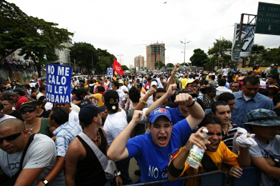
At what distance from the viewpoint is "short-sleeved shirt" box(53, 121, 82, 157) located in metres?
2.10

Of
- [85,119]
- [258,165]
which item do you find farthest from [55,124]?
[258,165]

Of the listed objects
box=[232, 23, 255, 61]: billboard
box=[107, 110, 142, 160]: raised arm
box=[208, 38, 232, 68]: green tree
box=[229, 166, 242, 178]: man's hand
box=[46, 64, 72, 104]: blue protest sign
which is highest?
box=[208, 38, 232, 68]: green tree

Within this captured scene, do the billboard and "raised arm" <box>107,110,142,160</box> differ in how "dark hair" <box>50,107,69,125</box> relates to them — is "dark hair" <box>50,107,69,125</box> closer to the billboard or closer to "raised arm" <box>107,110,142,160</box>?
"raised arm" <box>107,110,142,160</box>

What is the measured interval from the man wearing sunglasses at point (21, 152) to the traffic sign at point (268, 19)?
1549cm

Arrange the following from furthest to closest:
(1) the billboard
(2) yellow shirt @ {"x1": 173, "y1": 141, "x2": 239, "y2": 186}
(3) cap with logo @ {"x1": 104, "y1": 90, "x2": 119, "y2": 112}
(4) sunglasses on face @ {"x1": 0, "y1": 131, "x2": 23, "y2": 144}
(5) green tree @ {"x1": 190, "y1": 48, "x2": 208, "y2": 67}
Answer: (5) green tree @ {"x1": 190, "y1": 48, "x2": 208, "y2": 67} → (1) the billboard → (3) cap with logo @ {"x1": 104, "y1": 90, "x2": 119, "y2": 112} → (2) yellow shirt @ {"x1": 173, "y1": 141, "x2": 239, "y2": 186} → (4) sunglasses on face @ {"x1": 0, "y1": 131, "x2": 23, "y2": 144}

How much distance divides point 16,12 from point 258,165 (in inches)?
1073

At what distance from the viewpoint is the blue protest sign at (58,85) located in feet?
12.0

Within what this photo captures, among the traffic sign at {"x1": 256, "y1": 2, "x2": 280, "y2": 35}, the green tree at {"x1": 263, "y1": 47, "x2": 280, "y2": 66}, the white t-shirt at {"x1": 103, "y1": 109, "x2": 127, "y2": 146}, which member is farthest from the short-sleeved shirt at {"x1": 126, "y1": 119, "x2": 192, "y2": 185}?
the green tree at {"x1": 263, "y1": 47, "x2": 280, "y2": 66}

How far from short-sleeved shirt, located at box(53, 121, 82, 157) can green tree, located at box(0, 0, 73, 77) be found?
23.0 metres

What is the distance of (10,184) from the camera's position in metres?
1.80

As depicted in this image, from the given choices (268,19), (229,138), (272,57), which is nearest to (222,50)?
(272,57)

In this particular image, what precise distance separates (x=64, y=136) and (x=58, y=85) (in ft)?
5.91

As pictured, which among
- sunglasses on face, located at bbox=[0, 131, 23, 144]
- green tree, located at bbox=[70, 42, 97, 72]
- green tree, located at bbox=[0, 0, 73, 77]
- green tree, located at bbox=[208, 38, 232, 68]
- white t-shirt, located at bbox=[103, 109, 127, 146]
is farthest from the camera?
green tree, located at bbox=[70, 42, 97, 72]

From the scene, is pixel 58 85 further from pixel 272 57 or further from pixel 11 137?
pixel 272 57
